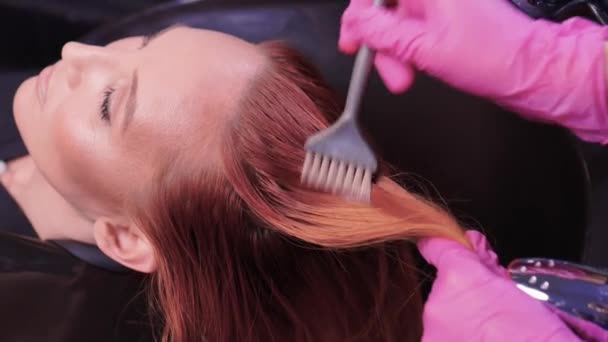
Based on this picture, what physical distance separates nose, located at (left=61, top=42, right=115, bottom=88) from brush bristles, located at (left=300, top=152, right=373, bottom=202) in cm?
28

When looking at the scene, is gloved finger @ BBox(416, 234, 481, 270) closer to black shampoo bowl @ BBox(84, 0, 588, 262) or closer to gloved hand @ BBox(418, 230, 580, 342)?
gloved hand @ BBox(418, 230, 580, 342)

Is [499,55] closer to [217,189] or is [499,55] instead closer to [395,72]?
[395,72]

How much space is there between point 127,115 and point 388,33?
0.29 m

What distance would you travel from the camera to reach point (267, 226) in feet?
2.22

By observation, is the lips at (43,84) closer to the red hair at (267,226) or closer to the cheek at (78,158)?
the cheek at (78,158)

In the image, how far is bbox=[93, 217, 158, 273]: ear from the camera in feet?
2.40

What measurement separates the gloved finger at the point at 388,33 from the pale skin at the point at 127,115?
13cm

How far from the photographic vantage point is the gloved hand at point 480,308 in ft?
1.83

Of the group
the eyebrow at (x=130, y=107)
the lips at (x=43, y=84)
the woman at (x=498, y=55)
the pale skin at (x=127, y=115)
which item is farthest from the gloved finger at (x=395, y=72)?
the lips at (x=43, y=84)

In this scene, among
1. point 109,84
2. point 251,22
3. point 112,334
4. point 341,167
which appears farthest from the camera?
point 251,22

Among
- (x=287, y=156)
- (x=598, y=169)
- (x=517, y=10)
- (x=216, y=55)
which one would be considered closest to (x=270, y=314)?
(x=287, y=156)

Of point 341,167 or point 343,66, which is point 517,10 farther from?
point 343,66

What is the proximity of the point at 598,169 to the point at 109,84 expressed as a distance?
71 centimetres

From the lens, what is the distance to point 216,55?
2.26ft
